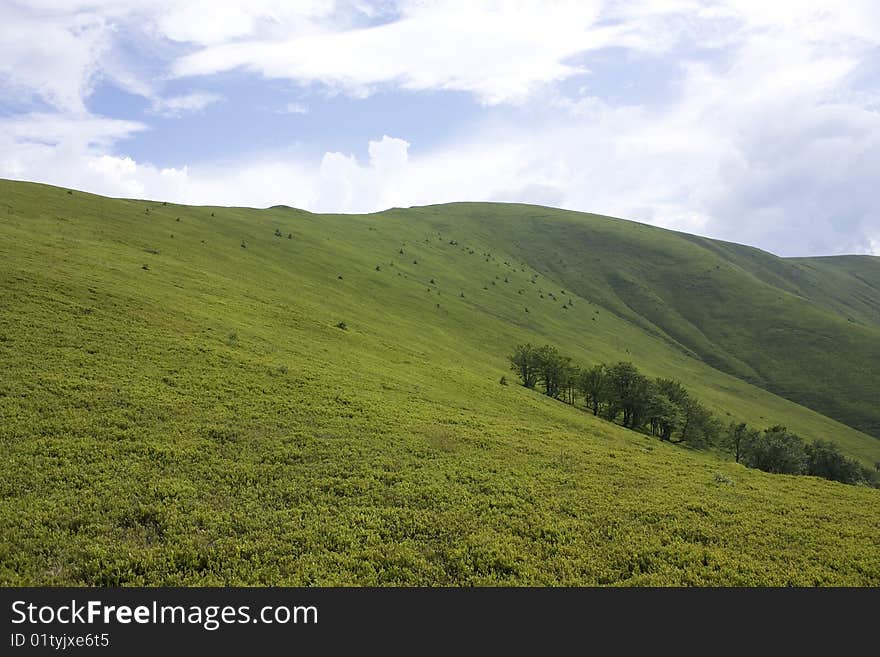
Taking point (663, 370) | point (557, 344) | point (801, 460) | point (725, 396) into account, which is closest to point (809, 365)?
point (725, 396)

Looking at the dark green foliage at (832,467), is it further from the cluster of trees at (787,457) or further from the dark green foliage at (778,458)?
the dark green foliage at (778,458)

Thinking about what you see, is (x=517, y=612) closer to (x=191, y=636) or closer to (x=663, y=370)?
(x=191, y=636)

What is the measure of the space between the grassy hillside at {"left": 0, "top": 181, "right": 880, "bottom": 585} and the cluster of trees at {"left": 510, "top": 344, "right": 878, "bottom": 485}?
88.6ft

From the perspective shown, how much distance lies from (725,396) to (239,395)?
129 metres

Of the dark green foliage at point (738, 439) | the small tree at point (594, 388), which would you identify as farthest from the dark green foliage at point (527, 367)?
the dark green foliage at point (738, 439)

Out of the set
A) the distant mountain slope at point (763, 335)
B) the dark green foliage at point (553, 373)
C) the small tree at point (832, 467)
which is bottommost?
the small tree at point (832, 467)

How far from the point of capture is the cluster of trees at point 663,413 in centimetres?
6397

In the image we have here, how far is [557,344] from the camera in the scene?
111 meters

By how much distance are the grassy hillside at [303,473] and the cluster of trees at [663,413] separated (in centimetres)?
2700

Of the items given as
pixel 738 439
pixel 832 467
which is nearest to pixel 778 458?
pixel 738 439

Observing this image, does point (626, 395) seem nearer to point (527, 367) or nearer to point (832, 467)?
point (527, 367)

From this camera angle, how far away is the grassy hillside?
1385 cm

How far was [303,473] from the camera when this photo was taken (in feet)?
63.9

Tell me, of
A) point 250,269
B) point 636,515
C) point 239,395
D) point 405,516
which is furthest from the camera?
point 250,269
